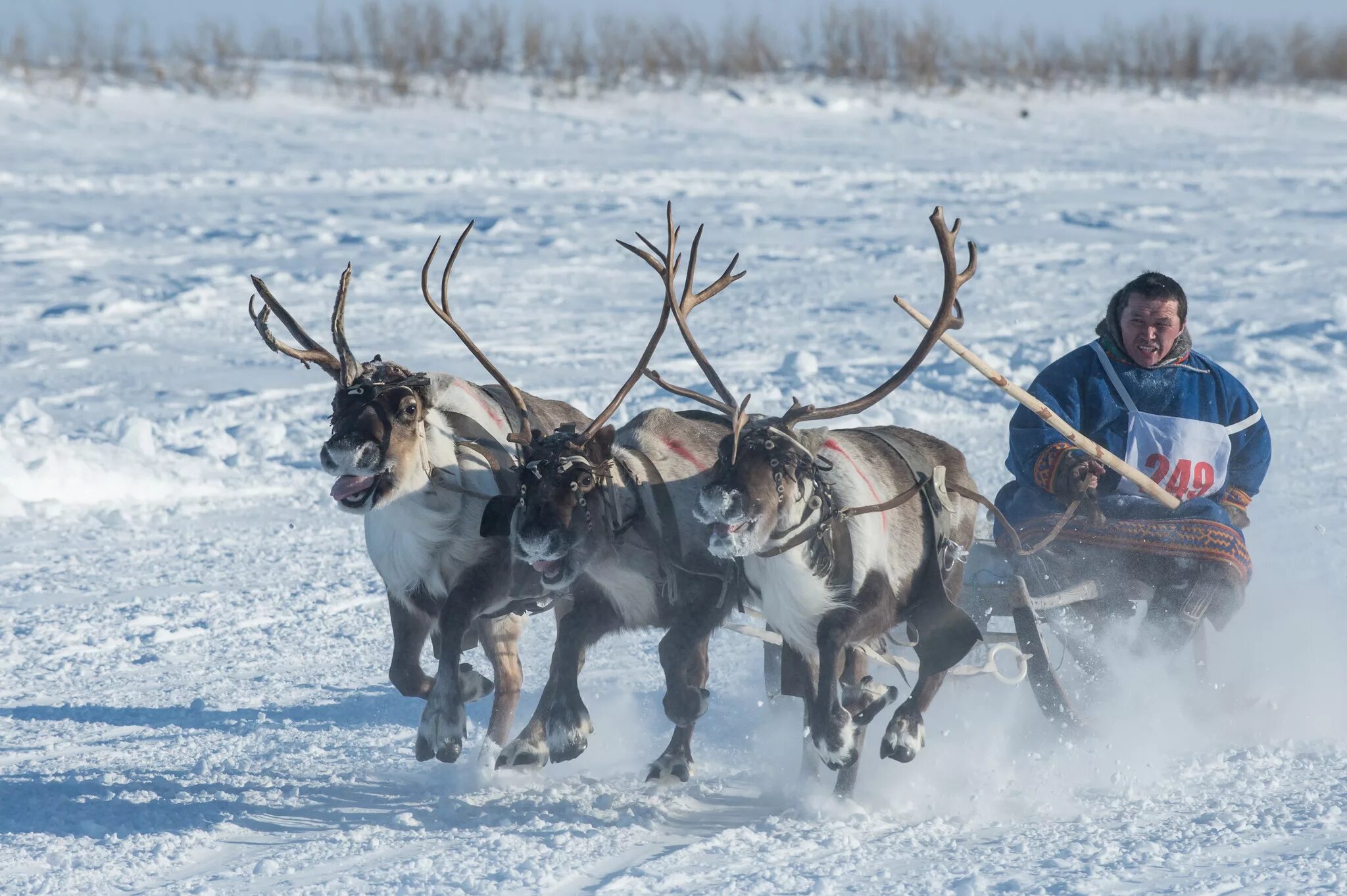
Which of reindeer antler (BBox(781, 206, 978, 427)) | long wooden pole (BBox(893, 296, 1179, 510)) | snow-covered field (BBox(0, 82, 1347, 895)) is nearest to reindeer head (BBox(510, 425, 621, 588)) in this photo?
reindeer antler (BBox(781, 206, 978, 427))

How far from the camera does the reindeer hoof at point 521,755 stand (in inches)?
179

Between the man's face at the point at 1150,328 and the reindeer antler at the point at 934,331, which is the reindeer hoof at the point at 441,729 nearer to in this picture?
the reindeer antler at the point at 934,331

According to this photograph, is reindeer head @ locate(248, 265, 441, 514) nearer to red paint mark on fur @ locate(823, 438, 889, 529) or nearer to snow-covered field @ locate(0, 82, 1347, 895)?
snow-covered field @ locate(0, 82, 1347, 895)

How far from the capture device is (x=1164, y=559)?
511cm

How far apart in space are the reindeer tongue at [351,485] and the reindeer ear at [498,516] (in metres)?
0.34

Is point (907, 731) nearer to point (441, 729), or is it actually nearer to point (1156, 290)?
point (441, 729)

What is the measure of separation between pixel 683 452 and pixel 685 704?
80 cm

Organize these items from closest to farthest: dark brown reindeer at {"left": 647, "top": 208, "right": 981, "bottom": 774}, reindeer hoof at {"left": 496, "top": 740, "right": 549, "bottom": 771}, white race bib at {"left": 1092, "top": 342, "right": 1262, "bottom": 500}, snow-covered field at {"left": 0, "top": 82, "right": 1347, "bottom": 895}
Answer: dark brown reindeer at {"left": 647, "top": 208, "right": 981, "bottom": 774}, snow-covered field at {"left": 0, "top": 82, "right": 1347, "bottom": 895}, reindeer hoof at {"left": 496, "top": 740, "right": 549, "bottom": 771}, white race bib at {"left": 1092, "top": 342, "right": 1262, "bottom": 500}

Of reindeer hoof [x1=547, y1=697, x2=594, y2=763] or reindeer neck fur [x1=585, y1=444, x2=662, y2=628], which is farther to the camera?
reindeer neck fur [x1=585, y1=444, x2=662, y2=628]

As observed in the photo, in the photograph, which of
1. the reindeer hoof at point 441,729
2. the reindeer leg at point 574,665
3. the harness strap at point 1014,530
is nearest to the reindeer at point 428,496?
the reindeer hoof at point 441,729

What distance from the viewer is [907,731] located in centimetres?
439

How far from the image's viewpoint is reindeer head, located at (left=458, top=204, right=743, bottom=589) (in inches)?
164

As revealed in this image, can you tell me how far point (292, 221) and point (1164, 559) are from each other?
1249 cm

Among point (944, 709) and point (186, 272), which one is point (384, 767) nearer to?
point (944, 709)
